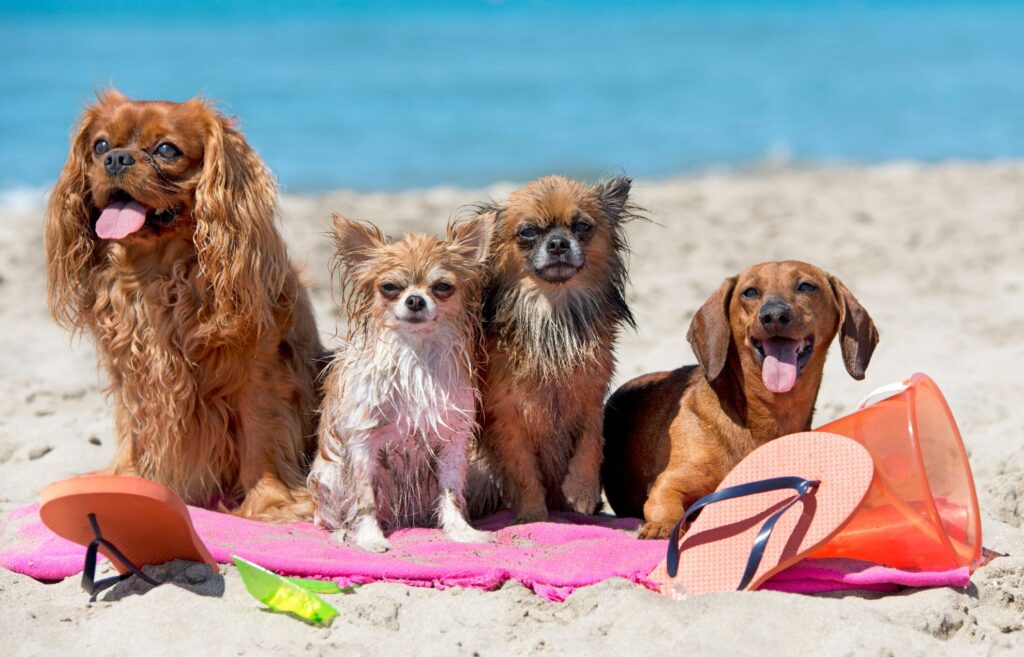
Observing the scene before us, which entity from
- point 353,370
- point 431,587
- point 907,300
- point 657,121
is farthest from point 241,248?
point 657,121

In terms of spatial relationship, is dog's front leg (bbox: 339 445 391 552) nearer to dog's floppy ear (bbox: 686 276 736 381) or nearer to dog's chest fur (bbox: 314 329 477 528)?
dog's chest fur (bbox: 314 329 477 528)

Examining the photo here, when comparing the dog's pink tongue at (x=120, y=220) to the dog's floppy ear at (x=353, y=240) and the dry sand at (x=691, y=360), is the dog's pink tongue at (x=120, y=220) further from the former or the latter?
the dry sand at (x=691, y=360)

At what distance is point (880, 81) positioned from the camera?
2388 cm

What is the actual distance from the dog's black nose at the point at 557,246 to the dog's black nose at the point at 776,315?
0.76 m

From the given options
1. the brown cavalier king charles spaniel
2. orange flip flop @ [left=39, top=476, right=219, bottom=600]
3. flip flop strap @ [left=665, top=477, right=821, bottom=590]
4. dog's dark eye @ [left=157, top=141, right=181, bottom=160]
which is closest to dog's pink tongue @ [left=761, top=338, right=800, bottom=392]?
flip flop strap @ [left=665, top=477, right=821, bottom=590]

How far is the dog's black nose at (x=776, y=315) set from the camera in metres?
4.16

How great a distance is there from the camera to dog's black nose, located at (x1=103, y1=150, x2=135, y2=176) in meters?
4.43

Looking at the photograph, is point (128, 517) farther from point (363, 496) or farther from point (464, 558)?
point (464, 558)

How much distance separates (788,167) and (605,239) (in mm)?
11136

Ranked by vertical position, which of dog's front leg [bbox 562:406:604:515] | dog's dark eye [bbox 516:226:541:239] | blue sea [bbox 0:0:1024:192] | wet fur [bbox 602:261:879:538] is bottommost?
dog's front leg [bbox 562:406:604:515]

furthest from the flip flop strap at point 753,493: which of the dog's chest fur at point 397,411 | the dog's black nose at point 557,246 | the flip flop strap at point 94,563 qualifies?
the flip flop strap at point 94,563

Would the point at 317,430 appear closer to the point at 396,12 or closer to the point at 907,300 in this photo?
the point at 907,300

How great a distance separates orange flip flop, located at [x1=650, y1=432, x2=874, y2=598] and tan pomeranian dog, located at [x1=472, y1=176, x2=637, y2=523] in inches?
30.6

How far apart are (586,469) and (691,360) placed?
250cm
